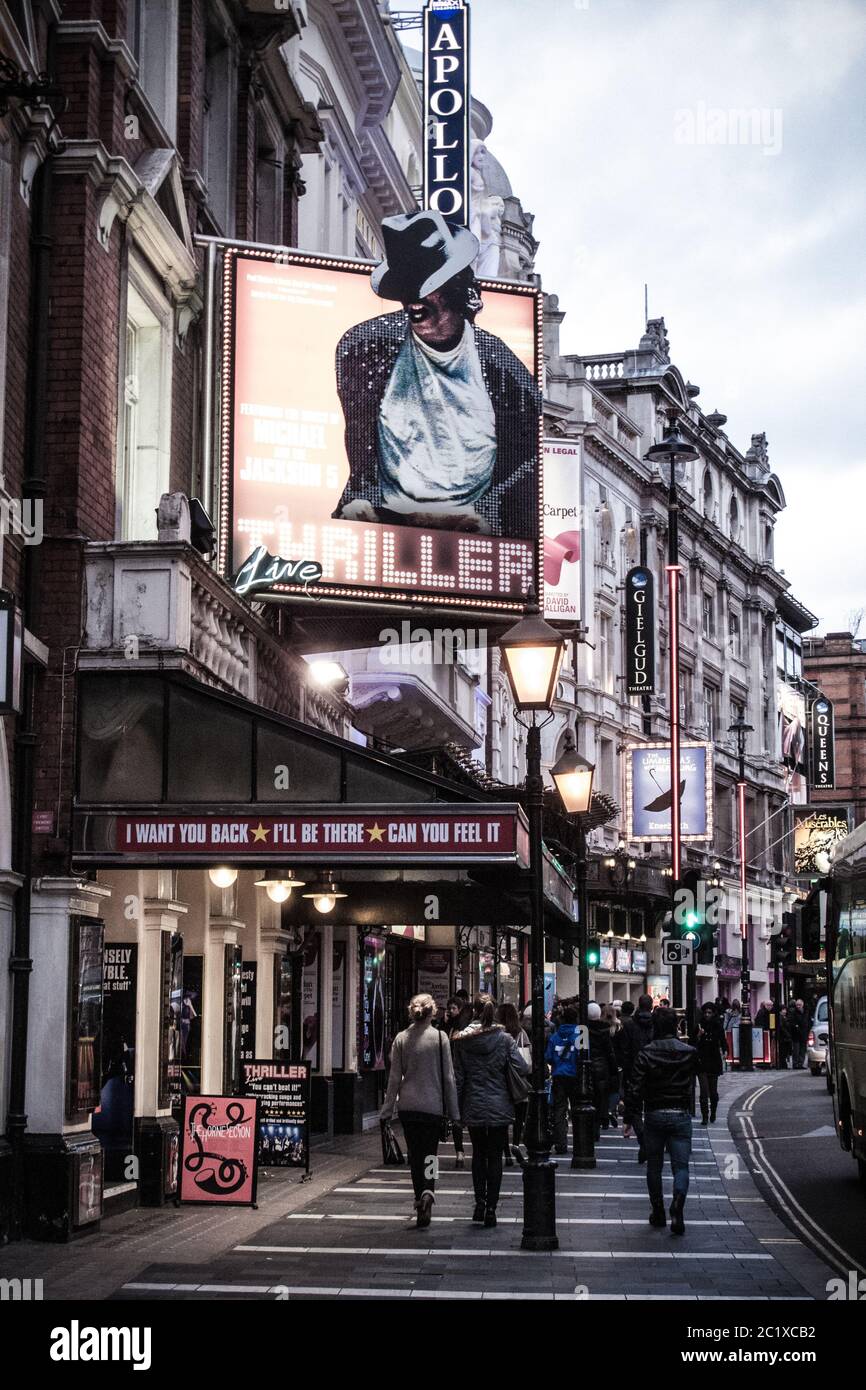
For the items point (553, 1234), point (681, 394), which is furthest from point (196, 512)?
point (681, 394)

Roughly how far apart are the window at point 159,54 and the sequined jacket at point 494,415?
11.3 ft

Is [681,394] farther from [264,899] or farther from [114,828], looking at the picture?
[114,828]

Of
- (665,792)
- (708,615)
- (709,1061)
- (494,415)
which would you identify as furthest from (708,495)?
(494,415)

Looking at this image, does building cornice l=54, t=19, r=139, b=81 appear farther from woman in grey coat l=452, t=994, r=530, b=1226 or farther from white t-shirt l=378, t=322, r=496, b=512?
woman in grey coat l=452, t=994, r=530, b=1226

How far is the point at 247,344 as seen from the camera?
20.4 metres

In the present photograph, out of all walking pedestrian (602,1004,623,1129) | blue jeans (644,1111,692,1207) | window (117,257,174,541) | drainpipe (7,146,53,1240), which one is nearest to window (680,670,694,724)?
walking pedestrian (602,1004,623,1129)

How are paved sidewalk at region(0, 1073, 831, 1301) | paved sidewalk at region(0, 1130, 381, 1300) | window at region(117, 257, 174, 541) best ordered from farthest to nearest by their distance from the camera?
window at region(117, 257, 174, 541), paved sidewalk at region(0, 1130, 381, 1300), paved sidewalk at region(0, 1073, 831, 1301)

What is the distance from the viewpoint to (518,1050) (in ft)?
54.0

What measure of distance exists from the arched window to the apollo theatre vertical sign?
46549 mm

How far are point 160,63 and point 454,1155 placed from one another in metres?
13.5

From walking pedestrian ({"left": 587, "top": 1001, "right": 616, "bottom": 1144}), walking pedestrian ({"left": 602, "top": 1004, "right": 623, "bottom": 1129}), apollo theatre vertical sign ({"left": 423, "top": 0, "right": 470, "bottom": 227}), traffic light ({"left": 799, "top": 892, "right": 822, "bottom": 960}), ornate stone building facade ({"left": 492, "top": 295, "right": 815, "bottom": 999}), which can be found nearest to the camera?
traffic light ({"left": 799, "top": 892, "right": 822, "bottom": 960})

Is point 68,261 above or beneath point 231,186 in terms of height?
beneath

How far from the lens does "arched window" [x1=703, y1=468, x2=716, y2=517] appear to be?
71.6m

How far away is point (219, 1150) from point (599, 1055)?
32.6 feet
